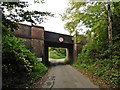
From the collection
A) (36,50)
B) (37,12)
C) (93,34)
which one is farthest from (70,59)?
(37,12)

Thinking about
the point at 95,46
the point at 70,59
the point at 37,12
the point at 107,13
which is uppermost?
the point at 107,13

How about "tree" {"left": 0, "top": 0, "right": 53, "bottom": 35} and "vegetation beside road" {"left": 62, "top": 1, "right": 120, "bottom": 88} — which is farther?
"vegetation beside road" {"left": 62, "top": 1, "right": 120, "bottom": 88}

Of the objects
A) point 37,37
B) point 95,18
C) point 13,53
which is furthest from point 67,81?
point 37,37

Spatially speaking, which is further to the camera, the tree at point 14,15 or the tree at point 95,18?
the tree at point 95,18

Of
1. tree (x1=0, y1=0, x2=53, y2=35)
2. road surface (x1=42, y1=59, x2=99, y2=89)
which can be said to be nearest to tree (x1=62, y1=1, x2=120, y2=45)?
road surface (x1=42, y1=59, x2=99, y2=89)

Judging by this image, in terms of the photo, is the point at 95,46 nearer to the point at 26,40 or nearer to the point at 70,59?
the point at 26,40

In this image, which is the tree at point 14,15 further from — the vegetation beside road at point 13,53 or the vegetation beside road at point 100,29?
the vegetation beside road at point 100,29

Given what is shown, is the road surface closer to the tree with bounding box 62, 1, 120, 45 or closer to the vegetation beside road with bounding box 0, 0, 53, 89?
the vegetation beside road with bounding box 0, 0, 53, 89

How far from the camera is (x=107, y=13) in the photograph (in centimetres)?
2011

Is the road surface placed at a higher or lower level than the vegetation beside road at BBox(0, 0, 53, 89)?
lower

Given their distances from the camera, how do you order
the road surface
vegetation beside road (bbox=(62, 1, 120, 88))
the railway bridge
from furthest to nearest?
1. the railway bridge
2. vegetation beside road (bbox=(62, 1, 120, 88))
3. the road surface

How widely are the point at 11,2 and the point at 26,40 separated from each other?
17.5 meters

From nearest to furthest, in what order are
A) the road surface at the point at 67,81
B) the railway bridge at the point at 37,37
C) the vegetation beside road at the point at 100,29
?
1. the road surface at the point at 67,81
2. the vegetation beside road at the point at 100,29
3. the railway bridge at the point at 37,37

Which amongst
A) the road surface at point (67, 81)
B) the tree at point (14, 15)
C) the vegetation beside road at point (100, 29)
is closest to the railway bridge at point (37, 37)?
the vegetation beside road at point (100, 29)
